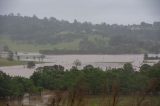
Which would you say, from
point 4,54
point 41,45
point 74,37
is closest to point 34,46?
point 41,45

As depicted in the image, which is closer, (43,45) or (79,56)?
(79,56)

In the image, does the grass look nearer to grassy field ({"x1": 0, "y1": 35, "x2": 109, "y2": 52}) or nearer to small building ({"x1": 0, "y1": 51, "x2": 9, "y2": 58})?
grassy field ({"x1": 0, "y1": 35, "x2": 109, "y2": 52})

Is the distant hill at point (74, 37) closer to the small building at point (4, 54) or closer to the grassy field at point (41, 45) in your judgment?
the grassy field at point (41, 45)

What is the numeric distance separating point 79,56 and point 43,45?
10.7ft

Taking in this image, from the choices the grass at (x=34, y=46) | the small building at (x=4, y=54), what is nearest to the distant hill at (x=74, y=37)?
the grass at (x=34, y=46)

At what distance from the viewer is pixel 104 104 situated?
0.79m

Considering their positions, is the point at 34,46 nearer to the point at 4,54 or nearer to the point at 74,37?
the point at 74,37

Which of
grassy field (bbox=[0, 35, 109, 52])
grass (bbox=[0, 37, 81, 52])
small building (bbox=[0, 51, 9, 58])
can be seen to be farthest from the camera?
grassy field (bbox=[0, 35, 109, 52])

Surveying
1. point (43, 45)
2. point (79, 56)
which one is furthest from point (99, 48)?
point (43, 45)

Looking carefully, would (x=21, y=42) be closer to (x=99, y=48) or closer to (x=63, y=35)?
(x=63, y=35)

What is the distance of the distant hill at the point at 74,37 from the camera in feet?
61.5

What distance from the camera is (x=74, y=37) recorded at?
78.3 feet

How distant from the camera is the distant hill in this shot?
1875cm

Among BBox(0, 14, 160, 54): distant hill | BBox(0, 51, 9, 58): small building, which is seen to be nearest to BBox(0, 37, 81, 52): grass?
BBox(0, 14, 160, 54): distant hill
